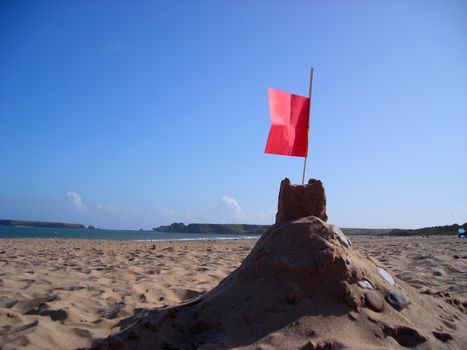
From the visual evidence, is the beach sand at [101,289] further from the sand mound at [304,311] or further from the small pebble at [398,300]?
the small pebble at [398,300]

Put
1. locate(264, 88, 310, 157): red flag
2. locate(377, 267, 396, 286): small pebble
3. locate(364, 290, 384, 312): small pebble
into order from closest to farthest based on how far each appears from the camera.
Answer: locate(364, 290, 384, 312): small pebble, locate(377, 267, 396, 286): small pebble, locate(264, 88, 310, 157): red flag

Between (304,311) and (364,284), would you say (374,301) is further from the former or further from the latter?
(304,311)

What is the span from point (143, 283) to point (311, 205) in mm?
2615

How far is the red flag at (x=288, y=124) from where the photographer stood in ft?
14.1

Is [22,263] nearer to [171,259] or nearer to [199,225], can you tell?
[171,259]

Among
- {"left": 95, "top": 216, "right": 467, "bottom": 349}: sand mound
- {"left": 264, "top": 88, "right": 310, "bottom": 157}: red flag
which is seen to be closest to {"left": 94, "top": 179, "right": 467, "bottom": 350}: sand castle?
{"left": 95, "top": 216, "right": 467, "bottom": 349}: sand mound

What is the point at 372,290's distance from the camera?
3.06 metres

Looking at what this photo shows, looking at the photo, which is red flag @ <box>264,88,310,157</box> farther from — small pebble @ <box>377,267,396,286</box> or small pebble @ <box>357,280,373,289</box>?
small pebble @ <box>357,280,373,289</box>

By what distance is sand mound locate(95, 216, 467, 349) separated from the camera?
2.63 meters

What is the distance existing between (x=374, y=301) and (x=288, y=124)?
219 centimetres

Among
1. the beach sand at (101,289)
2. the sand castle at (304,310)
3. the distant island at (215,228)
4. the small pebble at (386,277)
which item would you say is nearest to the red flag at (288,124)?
the sand castle at (304,310)

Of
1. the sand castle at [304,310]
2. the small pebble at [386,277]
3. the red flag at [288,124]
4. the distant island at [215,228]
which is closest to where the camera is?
the sand castle at [304,310]

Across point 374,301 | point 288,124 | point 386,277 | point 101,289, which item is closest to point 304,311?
point 374,301

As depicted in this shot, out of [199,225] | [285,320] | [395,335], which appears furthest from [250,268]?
[199,225]
